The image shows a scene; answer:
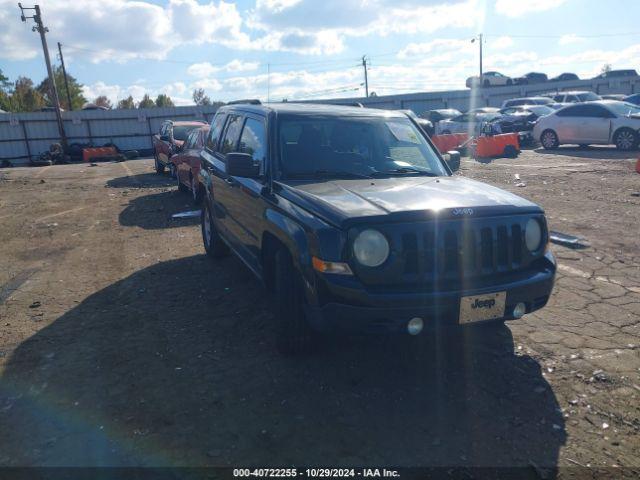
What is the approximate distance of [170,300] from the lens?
18.5 ft

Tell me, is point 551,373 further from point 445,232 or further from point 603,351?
point 445,232

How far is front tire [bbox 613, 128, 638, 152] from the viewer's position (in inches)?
666

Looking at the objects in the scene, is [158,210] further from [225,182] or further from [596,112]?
[596,112]

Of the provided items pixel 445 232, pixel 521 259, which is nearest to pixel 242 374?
pixel 445 232

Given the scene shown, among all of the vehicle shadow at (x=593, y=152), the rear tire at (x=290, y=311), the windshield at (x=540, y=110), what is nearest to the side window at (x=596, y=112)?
the vehicle shadow at (x=593, y=152)

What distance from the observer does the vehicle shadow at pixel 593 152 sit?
16156 millimetres

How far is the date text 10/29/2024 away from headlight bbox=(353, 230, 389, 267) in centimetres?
122

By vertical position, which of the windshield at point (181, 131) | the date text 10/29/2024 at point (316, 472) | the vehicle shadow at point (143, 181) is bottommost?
the date text 10/29/2024 at point (316, 472)

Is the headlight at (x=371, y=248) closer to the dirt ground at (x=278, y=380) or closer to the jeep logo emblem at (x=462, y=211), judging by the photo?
the jeep logo emblem at (x=462, y=211)

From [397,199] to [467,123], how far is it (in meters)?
19.9

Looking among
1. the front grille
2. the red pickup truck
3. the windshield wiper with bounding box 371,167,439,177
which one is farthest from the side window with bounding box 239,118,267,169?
→ the red pickup truck

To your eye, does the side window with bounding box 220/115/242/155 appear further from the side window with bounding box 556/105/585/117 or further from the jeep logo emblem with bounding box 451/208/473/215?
the side window with bounding box 556/105/585/117

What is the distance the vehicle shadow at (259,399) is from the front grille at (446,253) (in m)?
0.82

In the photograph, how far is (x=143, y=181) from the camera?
16.5 metres
